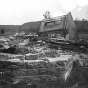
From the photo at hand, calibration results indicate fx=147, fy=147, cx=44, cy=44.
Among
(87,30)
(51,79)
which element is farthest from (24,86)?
(87,30)

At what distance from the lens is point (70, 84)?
4590 mm

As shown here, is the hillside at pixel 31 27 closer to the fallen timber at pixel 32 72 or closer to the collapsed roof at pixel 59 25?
the collapsed roof at pixel 59 25

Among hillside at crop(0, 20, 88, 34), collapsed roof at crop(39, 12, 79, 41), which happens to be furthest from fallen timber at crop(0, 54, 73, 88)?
hillside at crop(0, 20, 88, 34)

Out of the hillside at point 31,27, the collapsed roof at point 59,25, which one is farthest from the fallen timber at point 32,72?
the hillside at point 31,27

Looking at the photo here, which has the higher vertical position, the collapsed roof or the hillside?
the hillside

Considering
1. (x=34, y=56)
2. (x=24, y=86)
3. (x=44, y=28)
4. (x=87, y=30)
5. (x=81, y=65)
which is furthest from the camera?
(x=87, y=30)

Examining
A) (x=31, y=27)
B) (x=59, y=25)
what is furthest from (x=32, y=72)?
(x=31, y=27)

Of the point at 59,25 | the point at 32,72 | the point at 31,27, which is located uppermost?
the point at 31,27

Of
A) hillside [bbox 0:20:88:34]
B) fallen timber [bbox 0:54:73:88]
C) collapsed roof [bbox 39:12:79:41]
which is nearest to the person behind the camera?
fallen timber [bbox 0:54:73:88]

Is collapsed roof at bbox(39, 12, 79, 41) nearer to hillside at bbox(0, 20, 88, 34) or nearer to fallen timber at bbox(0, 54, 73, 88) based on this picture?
hillside at bbox(0, 20, 88, 34)

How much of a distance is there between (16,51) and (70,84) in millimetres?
2763

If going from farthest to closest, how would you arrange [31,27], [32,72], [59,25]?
[31,27]
[59,25]
[32,72]

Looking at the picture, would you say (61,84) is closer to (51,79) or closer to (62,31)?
(51,79)

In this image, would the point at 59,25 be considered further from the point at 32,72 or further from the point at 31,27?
the point at 31,27
